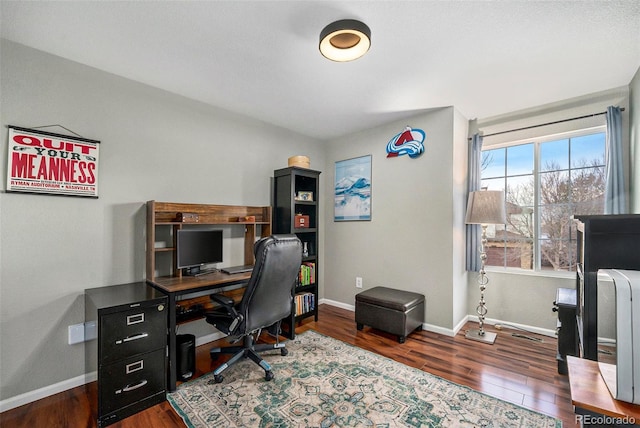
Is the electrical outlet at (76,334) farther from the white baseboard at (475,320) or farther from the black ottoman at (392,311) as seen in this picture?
the white baseboard at (475,320)

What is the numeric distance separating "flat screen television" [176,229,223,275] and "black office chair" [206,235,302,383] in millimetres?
501

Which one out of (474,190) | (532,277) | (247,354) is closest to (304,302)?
(247,354)

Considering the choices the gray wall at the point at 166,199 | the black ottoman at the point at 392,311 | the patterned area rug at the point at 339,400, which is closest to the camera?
the patterned area rug at the point at 339,400

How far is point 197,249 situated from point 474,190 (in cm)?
312

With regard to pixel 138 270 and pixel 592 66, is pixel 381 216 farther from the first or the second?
pixel 138 270

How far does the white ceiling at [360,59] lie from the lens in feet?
5.47

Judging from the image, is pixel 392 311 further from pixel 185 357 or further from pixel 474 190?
pixel 185 357

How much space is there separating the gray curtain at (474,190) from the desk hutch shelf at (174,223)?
7.83 feet

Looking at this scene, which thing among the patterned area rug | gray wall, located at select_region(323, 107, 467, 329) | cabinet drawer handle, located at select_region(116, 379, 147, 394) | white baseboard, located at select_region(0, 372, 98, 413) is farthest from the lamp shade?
white baseboard, located at select_region(0, 372, 98, 413)

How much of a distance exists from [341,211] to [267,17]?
109 inches

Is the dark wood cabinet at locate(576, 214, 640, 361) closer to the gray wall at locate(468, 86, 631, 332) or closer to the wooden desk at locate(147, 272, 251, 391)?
the gray wall at locate(468, 86, 631, 332)

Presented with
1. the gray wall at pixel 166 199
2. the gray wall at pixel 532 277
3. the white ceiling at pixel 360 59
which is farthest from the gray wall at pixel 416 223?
the white ceiling at pixel 360 59

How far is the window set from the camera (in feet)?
9.52

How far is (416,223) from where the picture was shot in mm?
3344
